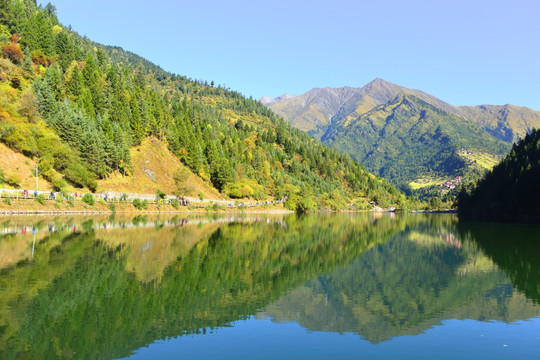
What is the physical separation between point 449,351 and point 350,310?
572cm

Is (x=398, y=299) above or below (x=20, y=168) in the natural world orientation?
below

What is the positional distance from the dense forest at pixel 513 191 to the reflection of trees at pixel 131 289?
9339 cm

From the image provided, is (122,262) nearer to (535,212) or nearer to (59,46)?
(535,212)

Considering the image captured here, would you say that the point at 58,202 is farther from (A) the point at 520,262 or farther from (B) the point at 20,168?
(A) the point at 520,262

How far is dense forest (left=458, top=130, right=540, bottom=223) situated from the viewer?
107m

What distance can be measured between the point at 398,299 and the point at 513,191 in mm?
112064

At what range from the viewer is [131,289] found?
65.7ft

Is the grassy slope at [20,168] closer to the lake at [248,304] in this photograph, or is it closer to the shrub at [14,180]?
the shrub at [14,180]

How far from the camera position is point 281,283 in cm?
2442

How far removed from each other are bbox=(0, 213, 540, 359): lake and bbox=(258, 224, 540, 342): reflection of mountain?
Result: 0.08 m

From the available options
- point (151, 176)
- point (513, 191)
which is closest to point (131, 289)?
point (151, 176)

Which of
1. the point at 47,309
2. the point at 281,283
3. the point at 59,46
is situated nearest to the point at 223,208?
the point at 59,46

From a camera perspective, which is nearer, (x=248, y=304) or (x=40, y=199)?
(x=248, y=304)

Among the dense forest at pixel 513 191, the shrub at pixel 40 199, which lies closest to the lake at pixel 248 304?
the shrub at pixel 40 199
